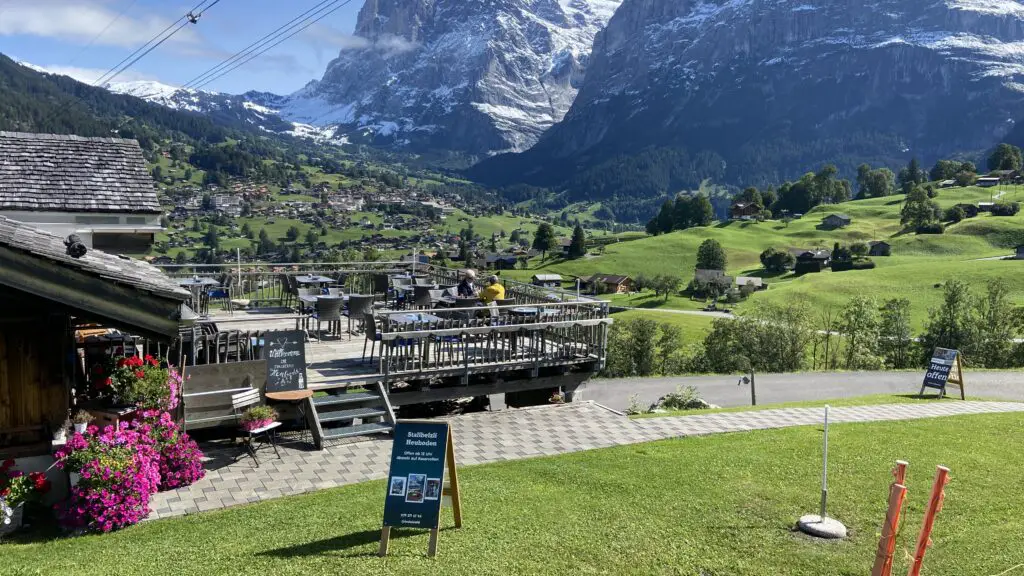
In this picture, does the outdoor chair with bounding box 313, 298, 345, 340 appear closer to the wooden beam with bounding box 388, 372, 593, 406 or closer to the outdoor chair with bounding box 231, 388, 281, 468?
the wooden beam with bounding box 388, 372, 593, 406

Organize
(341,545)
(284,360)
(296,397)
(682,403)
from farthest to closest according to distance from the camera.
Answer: (682,403) → (284,360) → (296,397) → (341,545)

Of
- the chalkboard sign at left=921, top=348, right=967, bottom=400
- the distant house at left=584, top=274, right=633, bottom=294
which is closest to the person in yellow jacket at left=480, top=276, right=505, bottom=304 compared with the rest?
the chalkboard sign at left=921, top=348, right=967, bottom=400

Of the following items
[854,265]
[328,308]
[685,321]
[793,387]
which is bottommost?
Answer: [685,321]

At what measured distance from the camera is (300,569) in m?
7.05

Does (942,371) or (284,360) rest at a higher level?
(284,360)

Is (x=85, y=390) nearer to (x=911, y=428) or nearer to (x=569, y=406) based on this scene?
(x=569, y=406)

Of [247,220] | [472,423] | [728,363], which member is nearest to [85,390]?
[472,423]

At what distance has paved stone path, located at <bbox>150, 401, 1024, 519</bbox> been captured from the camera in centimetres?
1002

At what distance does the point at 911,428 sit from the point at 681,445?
18.6 feet

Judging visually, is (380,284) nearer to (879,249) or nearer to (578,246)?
(879,249)

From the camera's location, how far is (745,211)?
169m

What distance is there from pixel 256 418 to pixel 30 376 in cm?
313

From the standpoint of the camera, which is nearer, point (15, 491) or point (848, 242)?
point (15, 491)

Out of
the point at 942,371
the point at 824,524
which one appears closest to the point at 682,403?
the point at 942,371
